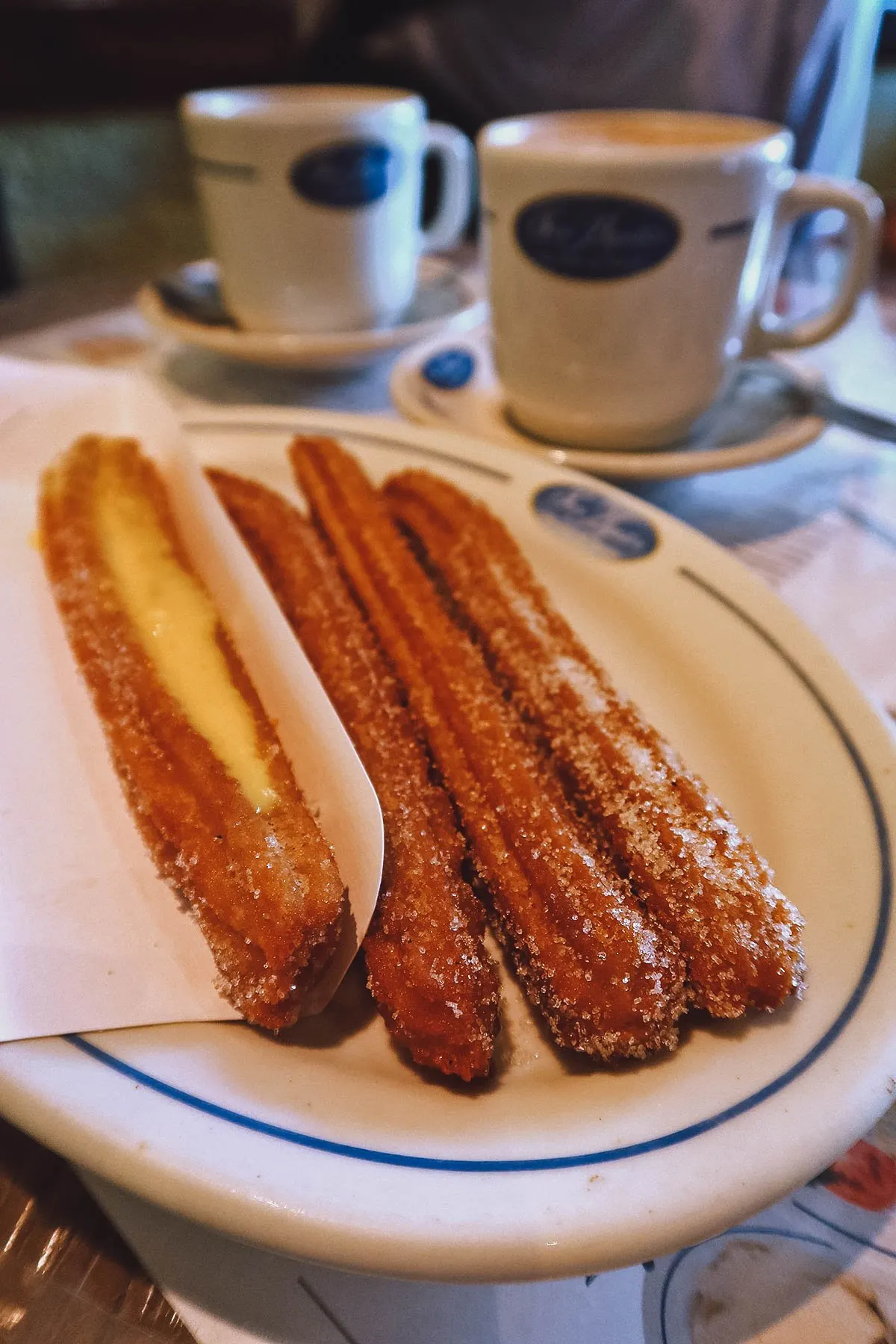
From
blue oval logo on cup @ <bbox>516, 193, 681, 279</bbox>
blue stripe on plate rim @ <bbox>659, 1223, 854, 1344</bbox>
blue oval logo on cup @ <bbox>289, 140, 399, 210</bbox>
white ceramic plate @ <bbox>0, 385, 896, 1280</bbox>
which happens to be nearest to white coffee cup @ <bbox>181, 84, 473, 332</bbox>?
blue oval logo on cup @ <bbox>289, 140, 399, 210</bbox>

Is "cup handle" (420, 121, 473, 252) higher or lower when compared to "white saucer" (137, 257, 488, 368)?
higher

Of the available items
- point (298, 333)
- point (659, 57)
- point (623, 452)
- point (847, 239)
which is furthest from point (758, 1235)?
point (659, 57)

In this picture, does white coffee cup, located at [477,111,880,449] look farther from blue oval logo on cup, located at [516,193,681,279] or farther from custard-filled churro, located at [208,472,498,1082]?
custard-filled churro, located at [208,472,498,1082]

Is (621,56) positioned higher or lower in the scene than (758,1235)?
higher

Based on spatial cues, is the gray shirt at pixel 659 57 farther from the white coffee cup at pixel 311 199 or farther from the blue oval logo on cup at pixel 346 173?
the blue oval logo on cup at pixel 346 173

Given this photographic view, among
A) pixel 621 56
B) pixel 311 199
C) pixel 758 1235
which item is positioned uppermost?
pixel 621 56

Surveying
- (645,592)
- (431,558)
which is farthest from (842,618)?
(431,558)

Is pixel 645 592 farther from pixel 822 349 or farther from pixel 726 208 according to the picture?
pixel 822 349

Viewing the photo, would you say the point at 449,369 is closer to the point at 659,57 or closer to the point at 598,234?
the point at 598,234
